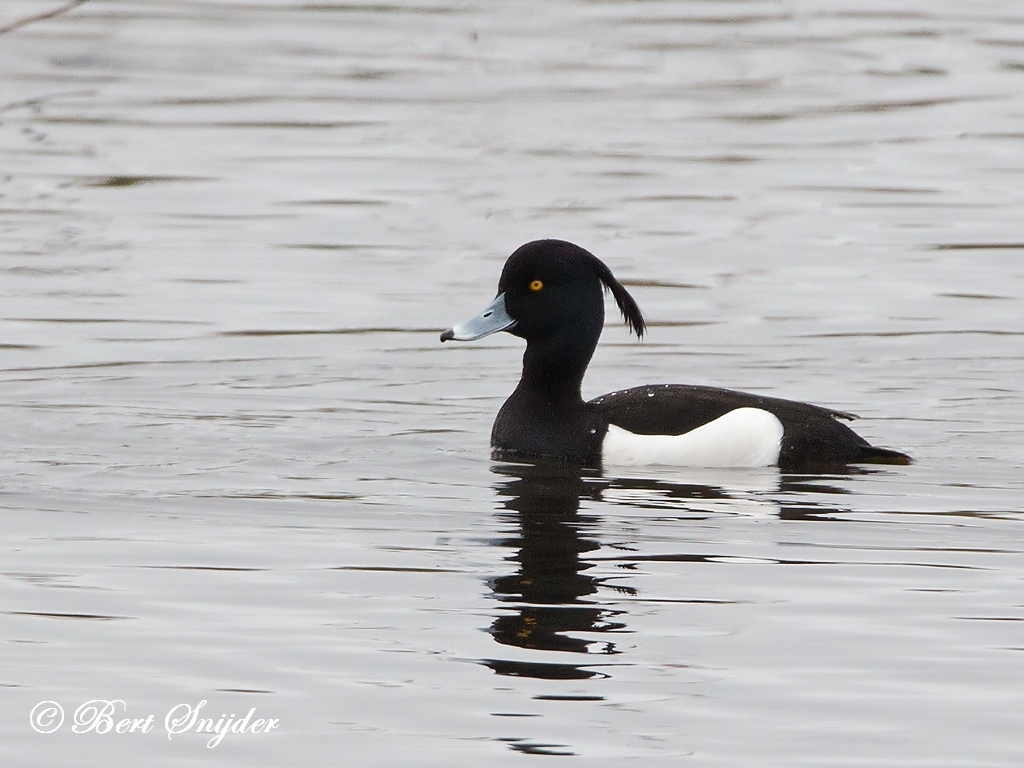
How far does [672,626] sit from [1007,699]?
108 centimetres

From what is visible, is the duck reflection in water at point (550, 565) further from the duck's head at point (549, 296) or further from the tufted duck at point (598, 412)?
the duck's head at point (549, 296)

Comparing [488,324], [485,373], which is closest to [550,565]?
[488,324]

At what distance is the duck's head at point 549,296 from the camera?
9.39 meters

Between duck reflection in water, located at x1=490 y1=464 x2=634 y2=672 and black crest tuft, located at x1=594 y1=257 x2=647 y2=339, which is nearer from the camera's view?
duck reflection in water, located at x1=490 y1=464 x2=634 y2=672

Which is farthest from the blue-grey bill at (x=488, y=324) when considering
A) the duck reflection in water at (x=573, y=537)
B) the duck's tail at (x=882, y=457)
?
the duck's tail at (x=882, y=457)

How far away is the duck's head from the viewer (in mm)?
9391

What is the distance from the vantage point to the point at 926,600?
6.86 meters

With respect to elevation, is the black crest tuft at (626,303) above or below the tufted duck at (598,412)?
above

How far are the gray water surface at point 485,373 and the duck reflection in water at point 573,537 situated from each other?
2 cm

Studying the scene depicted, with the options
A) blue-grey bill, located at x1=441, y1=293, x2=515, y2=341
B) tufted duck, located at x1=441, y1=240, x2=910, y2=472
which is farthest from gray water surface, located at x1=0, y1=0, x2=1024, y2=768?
blue-grey bill, located at x1=441, y1=293, x2=515, y2=341

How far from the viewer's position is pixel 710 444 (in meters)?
8.98

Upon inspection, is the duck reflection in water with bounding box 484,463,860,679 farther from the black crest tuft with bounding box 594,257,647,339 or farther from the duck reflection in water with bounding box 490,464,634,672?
the black crest tuft with bounding box 594,257,647,339

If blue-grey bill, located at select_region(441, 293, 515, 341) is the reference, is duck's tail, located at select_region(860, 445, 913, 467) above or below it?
below

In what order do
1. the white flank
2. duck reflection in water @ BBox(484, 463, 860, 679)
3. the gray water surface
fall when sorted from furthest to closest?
the white flank < duck reflection in water @ BBox(484, 463, 860, 679) < the gray water surface
